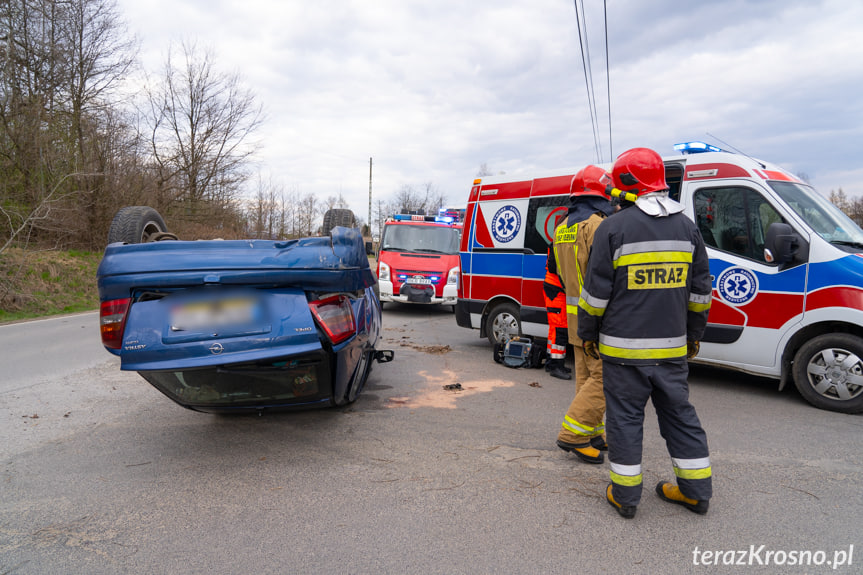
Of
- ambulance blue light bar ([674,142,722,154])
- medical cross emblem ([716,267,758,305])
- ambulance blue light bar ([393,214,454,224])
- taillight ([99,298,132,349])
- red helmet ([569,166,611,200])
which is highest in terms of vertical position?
ambulance blue light bar ([674,142,722,154])

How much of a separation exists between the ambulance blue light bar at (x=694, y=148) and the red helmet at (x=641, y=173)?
3114 mm

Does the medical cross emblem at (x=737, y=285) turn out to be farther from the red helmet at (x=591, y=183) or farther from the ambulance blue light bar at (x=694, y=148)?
the red helmet at (x=591, y=183)

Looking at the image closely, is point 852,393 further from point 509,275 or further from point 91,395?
point 91,395

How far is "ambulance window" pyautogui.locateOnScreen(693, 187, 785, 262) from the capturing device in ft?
17.0

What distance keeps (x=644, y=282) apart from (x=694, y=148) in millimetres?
3688

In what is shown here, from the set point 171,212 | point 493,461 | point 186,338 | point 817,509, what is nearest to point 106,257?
point 186,338

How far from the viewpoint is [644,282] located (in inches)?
113

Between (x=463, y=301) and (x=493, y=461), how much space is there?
456cm

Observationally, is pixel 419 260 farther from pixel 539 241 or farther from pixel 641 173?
pixel 641 173

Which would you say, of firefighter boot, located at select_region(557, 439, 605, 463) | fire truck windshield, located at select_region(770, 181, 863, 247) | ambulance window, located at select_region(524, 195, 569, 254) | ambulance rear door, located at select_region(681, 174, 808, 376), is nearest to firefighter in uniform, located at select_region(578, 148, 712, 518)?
firefighter boot, located at select_region(557, 439, 605, 463)

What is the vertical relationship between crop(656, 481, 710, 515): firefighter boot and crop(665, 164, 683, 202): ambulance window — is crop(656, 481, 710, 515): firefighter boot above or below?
below

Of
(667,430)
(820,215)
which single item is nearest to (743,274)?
(820,215)

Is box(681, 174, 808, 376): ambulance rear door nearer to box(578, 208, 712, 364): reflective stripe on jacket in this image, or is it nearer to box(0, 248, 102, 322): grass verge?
box(578, 208, 712, 364): reflective stripe on jacket

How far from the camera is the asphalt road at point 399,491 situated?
8.21ft
